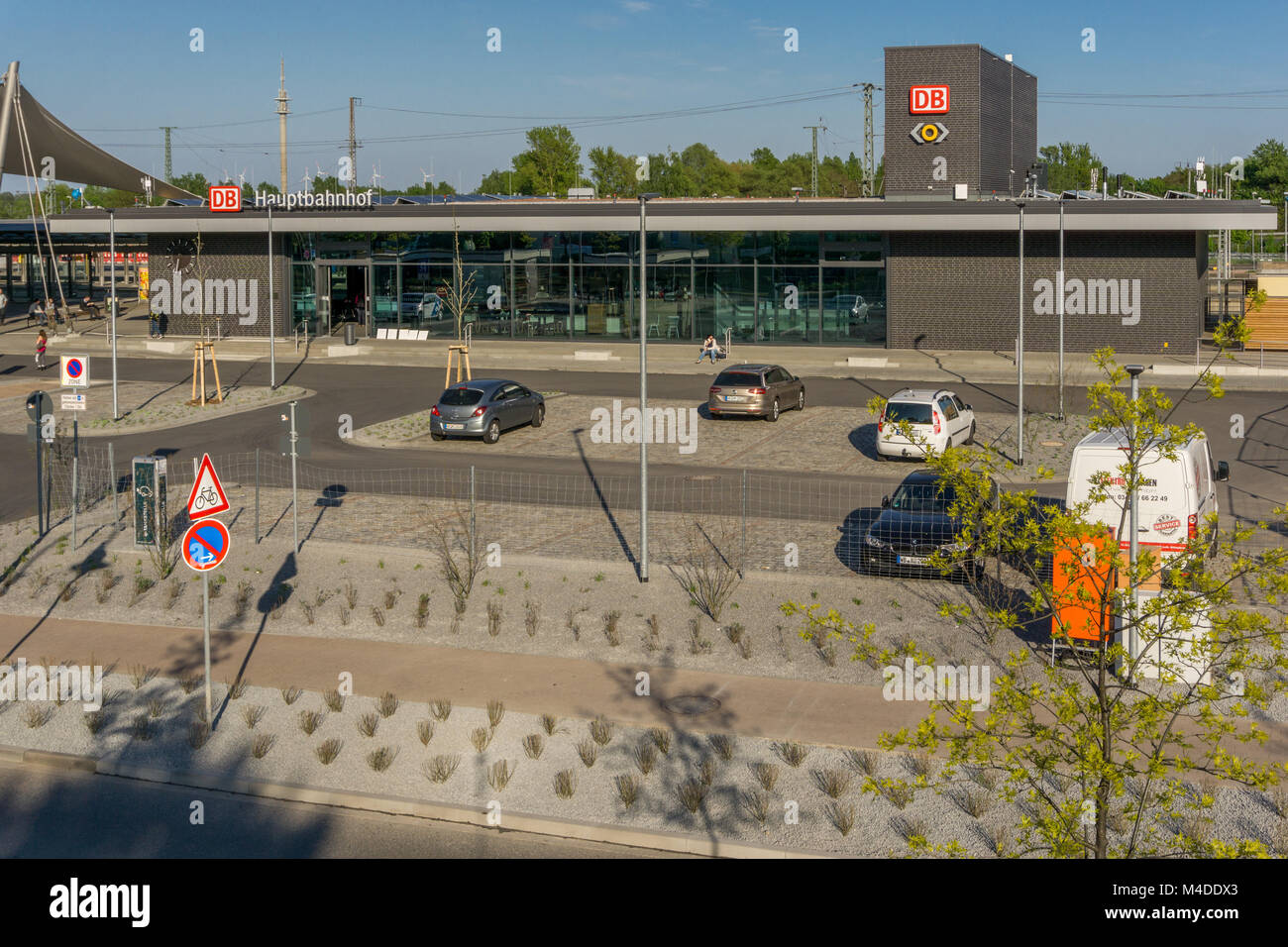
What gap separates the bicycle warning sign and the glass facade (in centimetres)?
3533

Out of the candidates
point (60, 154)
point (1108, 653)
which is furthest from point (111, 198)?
point (1108, 653)

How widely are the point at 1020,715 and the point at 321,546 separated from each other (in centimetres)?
1485

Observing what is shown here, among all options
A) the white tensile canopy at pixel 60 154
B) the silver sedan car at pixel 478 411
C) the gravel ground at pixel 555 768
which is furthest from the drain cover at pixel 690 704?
the white tensile canopy at pixel 60 154

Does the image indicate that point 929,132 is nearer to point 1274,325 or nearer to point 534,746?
point 1274,325

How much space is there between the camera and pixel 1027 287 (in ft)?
152

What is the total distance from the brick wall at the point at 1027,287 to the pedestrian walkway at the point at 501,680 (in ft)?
113

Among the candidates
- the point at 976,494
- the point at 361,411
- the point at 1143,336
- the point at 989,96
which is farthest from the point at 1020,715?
the point at 989,96

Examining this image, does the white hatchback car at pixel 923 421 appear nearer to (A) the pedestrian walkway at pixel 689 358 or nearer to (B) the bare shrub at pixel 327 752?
(A) the pedestrian walkway at pixel 689 358

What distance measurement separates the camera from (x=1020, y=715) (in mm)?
7105

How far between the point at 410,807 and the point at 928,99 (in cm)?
4357

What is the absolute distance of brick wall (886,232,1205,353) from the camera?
44781mm

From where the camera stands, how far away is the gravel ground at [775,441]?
2747 centimetres
